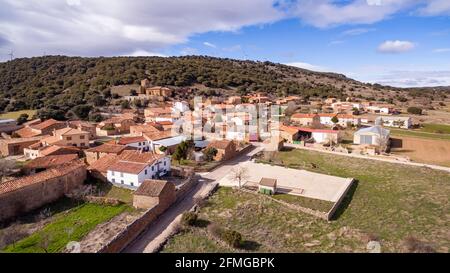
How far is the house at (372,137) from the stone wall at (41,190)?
3740cm

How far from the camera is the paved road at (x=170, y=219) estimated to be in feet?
59.7

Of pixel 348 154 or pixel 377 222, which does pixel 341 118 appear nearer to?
pixel 348 154

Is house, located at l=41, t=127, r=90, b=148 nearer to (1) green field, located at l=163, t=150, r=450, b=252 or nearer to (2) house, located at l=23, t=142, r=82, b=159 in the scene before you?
(2) house, located at l=23, t=142, r=82, b=159

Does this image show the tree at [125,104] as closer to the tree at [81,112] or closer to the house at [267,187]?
the tree at [81,112]

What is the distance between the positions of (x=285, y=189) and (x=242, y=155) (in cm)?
1208

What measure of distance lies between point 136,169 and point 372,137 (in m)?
34.3

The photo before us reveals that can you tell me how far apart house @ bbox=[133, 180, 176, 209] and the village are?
7 cm

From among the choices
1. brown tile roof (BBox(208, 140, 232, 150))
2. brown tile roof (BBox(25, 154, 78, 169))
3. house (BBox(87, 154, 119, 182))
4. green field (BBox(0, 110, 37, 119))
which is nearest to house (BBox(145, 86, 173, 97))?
green field (BBox(0, 110, 37, 119))

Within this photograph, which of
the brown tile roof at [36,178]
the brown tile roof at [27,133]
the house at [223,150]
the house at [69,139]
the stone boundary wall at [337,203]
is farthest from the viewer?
the brown tile roof at [27,133]

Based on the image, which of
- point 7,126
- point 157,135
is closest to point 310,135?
point 157,135

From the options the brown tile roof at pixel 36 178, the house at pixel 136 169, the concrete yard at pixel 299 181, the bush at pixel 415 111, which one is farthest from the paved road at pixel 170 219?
the bush at pixel 415 111

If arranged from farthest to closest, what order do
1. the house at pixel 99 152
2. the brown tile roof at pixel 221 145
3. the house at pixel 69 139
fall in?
the house at pixel 69 139, the brown tile roof at pixel 221 145, the house at pixel 99 152
